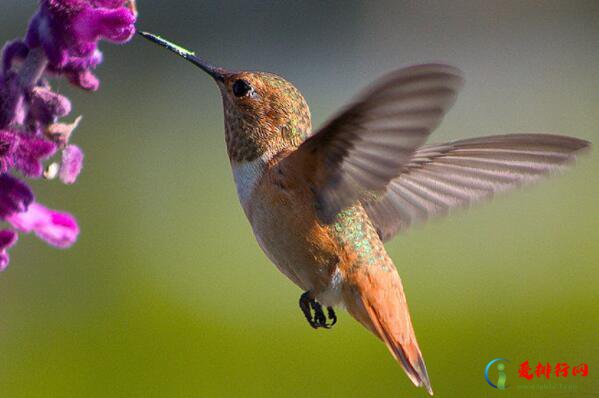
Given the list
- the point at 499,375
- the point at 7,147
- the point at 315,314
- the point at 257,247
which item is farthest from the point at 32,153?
the point at 257,247

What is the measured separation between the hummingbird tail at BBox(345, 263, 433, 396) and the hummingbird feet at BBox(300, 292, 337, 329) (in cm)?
12

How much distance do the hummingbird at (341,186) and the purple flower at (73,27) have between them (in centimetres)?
45

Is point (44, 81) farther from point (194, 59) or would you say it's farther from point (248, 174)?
point (248, 174)

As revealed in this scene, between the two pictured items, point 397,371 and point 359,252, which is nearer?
point 359,252

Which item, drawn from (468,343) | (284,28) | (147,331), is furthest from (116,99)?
(468,343)

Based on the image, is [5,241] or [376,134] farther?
[376,134]

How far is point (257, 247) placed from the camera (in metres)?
10.3

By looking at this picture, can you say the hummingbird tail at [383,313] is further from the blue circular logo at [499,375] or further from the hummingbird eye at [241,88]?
the blue circular logo at [499,375]

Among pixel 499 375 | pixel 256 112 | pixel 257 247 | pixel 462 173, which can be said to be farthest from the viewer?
pixel 257 247

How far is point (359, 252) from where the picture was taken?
11.8ft

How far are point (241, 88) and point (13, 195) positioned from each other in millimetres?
1185

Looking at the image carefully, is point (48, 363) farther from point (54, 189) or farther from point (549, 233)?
point (549, 233)

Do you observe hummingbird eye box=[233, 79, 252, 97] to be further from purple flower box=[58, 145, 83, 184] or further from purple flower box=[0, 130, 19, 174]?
purple flower box=[0, 130, 19, 174]

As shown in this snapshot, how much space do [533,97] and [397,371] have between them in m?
10.2
